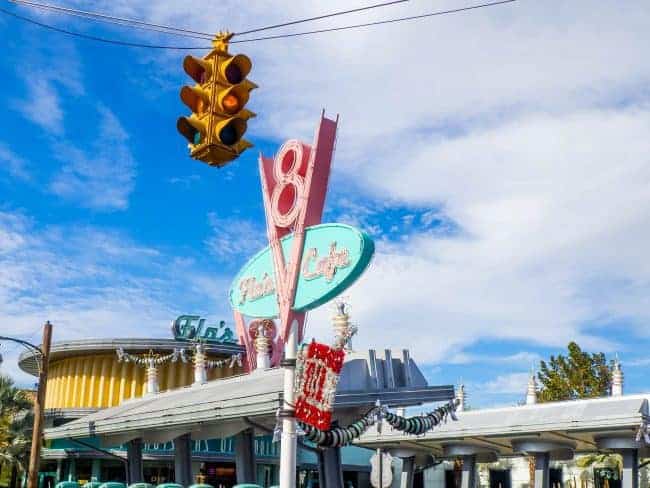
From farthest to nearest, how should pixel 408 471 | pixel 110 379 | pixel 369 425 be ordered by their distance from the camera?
pixel 110 379
pixel 408 471
pixel 369 425

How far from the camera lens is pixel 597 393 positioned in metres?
52.6

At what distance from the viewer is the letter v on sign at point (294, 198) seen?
1202 inches

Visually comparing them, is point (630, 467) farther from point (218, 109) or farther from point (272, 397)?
point (218, 109)

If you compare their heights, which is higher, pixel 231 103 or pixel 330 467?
pixel 231 103

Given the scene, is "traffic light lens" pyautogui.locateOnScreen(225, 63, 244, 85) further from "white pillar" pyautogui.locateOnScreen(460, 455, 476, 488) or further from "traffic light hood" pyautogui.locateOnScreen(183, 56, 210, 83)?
"white pillar" pyautogui.locateOnScreen(460, 455, 476, 488)

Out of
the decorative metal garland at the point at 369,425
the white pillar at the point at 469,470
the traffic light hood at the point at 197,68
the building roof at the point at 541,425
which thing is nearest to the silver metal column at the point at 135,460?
the building roof at the point at 541,425

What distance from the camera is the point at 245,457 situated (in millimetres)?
24234

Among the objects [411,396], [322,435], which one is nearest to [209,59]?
[322,435]

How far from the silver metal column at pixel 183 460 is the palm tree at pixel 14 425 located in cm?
1309

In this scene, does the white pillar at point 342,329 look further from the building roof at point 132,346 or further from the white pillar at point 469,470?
the building roof at point 132,346

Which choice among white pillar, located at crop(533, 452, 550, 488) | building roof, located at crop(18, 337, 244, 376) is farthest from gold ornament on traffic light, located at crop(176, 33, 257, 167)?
building roof, located at crop(18, 337, 244, 376)

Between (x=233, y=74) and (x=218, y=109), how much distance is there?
675mm

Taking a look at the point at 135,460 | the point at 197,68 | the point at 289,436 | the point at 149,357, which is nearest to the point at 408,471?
the point at 135,460

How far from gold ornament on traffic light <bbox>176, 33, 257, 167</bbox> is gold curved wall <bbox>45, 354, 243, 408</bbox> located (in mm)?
42613
